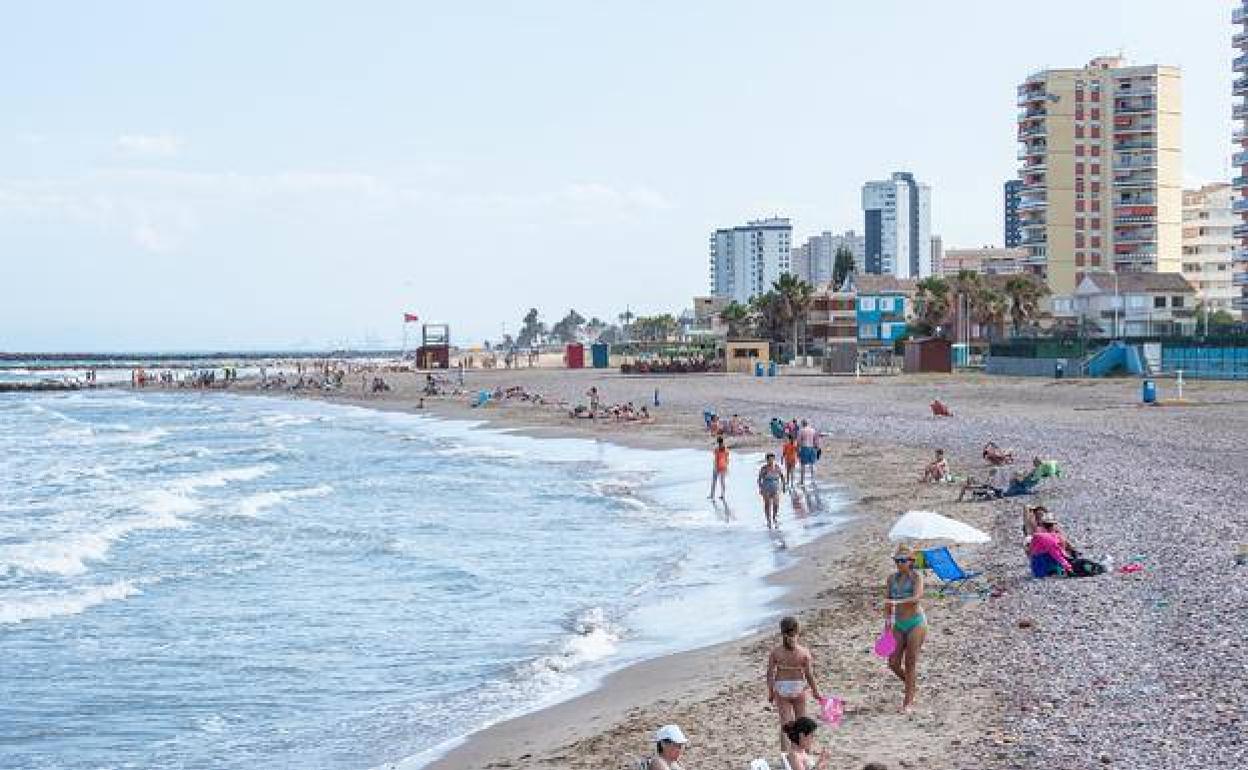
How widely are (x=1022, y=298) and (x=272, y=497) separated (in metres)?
70.7

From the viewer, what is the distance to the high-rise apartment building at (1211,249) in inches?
4911

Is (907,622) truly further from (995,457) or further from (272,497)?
(272,497)

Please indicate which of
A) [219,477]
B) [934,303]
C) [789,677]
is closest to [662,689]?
[789,677]

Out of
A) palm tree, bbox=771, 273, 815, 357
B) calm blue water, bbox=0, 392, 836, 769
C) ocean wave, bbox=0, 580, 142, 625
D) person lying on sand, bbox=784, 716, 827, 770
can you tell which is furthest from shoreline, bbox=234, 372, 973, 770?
palm tree, bbox=771, 273, 815, 357

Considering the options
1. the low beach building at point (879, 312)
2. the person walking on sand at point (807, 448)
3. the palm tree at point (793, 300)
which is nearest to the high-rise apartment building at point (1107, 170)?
the low beach building at point (879, 312)

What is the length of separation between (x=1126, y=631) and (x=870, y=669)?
2380 mm

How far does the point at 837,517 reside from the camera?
26.4 metres

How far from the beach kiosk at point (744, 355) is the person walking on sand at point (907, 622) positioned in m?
82.9

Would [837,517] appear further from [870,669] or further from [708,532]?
[870,669]

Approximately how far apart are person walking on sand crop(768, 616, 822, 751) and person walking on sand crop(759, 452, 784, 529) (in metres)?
14.6

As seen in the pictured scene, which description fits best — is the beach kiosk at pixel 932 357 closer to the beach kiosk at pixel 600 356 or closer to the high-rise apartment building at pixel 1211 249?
the beach kiosk at pixel 600 356

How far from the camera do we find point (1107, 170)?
11881 cm

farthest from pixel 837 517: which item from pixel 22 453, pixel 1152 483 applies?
pixel 22 453

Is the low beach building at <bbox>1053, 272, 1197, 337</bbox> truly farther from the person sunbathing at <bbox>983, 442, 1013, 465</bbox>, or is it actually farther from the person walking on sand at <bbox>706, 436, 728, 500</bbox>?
the person sunbathing at <bbox>983, 442, 1013, 465</bbox>
